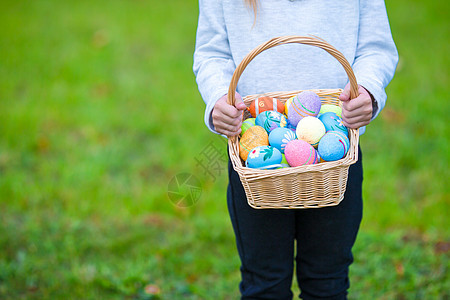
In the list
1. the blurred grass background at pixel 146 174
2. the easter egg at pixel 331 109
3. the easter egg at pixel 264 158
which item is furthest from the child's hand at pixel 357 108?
the blurred grass background at pixel 146 174

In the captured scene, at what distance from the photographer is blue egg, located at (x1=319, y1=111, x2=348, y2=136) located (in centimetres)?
131

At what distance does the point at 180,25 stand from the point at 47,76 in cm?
161

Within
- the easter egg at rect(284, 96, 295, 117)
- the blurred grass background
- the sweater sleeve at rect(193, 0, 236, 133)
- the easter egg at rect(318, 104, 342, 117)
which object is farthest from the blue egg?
the blurred grass background

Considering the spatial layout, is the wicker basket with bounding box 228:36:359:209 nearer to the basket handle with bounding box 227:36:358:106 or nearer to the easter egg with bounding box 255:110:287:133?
the basket handle with bounding box 227:36:358:106

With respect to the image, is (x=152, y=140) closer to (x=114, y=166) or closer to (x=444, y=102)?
(x=114, y=166)

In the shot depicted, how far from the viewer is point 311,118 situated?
132 centimetres

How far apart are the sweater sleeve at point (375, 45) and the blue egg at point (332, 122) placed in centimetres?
14

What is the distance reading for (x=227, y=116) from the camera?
3.98ft

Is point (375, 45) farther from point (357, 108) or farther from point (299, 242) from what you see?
point (299, 242)

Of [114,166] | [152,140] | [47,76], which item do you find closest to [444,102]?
[152,140]

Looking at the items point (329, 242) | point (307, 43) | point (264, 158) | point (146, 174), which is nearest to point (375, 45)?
point (307, 43)

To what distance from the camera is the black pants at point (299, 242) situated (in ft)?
4.52

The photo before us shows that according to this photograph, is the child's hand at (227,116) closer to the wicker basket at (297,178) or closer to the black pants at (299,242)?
the wicker basket at (297,178)

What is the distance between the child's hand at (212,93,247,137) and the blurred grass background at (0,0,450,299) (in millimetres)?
1151
